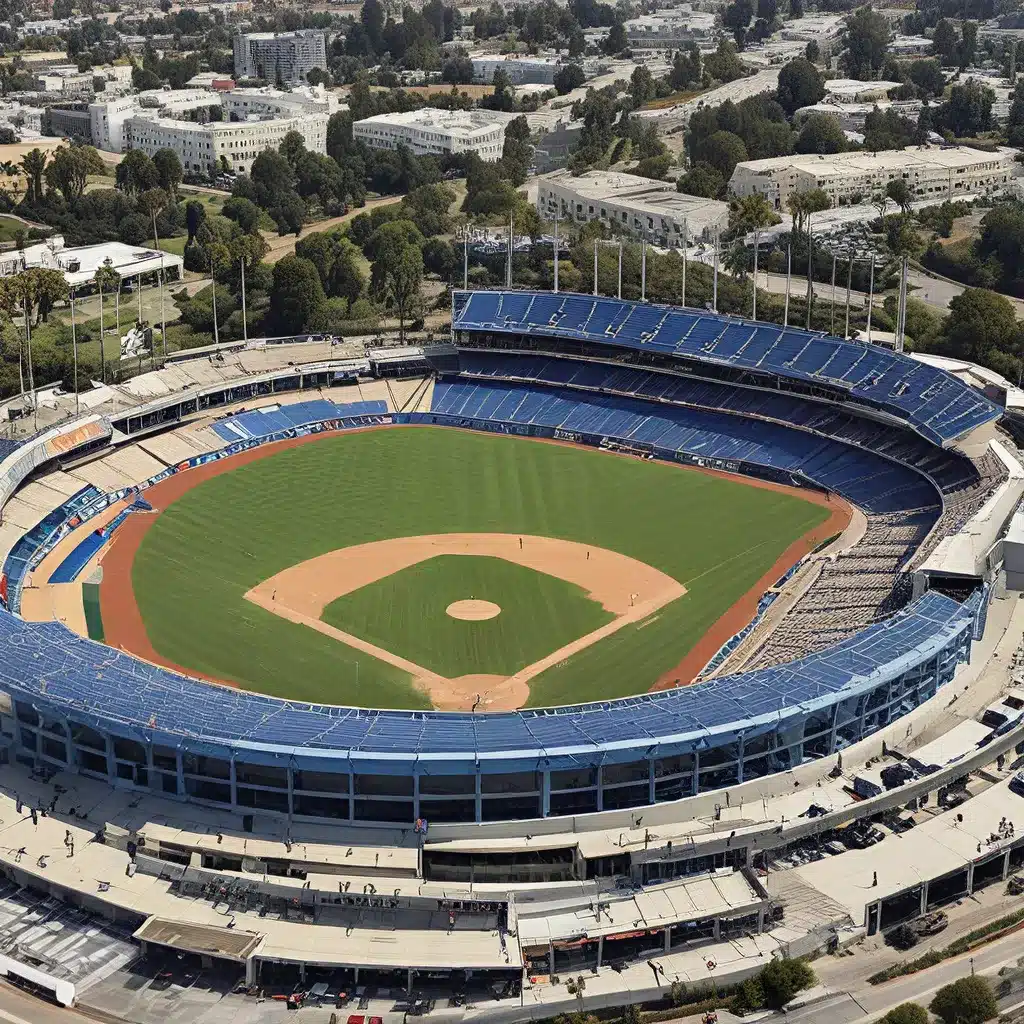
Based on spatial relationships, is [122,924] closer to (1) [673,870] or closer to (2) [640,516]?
(1) [673,870]

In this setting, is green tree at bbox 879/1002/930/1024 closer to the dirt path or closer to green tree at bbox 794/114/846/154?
the dirt path

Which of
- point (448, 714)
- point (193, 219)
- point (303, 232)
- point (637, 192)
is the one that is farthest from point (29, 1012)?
point (637, 192)

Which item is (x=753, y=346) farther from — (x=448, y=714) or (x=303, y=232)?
(x=303, y=232)

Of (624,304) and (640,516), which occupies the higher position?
(624,304)

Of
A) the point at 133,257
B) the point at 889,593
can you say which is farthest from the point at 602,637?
the point at 133,257

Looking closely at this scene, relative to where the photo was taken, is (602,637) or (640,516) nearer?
(602,637)

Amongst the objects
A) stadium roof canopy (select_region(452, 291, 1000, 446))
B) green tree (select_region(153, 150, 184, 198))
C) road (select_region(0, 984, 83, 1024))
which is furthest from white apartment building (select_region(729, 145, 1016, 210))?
road (select_region(0, 984, 83, 1024))
